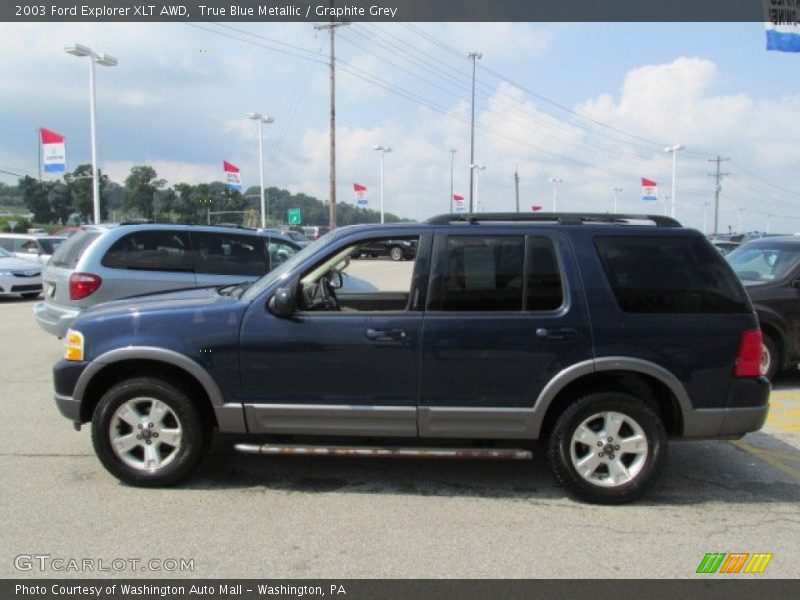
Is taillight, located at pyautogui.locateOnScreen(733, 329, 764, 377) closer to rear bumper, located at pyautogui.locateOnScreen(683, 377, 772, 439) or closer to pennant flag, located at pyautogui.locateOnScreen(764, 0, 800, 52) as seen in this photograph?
rear bumper, located at pyautogui.locateOnScreen(683, 377, 772, 439)

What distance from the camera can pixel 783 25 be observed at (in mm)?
10258

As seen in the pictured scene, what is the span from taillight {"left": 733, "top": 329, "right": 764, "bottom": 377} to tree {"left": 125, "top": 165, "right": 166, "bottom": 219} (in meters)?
51.0

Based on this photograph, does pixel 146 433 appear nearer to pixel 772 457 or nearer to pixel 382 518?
pixel 382 518

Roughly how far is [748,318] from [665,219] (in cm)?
86

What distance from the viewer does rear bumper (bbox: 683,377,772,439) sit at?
4.22 m

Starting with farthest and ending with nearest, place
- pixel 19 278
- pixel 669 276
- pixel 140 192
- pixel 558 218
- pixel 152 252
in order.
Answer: pixel 140 192
pixel 19 278
pixel 152 252
pixel 558 218
pixel 669 276

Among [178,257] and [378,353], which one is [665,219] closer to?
[378,353]

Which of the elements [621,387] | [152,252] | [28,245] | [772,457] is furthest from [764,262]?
[28,245]

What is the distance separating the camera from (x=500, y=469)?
16.2 feet

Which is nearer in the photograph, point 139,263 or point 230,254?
point 139,263

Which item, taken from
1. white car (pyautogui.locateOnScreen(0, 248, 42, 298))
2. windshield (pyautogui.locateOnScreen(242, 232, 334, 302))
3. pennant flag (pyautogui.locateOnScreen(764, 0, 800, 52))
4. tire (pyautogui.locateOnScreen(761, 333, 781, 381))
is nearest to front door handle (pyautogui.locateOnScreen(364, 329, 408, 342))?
windshield (pyautogui.locateOnScreen(242, 232, 334, 302))

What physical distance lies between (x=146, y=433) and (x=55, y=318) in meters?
4.37

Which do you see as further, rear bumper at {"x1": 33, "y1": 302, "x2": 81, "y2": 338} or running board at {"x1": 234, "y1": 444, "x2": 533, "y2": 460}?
rear bumper at {"x1": 33, "y1": 302, "x2": 81, "y2": 338}

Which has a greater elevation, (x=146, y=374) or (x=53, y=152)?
(x=53, y=152)
